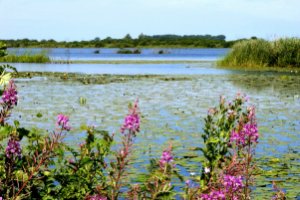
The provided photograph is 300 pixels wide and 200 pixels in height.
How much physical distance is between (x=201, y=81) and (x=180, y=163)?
18.3 meters

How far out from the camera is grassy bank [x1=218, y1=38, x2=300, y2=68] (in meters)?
37.7

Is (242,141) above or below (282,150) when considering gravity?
above

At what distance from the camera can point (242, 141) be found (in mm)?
4441

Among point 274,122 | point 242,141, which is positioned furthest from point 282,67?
point 242,141

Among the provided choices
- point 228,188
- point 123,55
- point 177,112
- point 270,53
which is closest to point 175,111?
point 177,112

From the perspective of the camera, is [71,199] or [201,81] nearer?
[71,199]

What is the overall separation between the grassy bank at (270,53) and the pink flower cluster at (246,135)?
111ft

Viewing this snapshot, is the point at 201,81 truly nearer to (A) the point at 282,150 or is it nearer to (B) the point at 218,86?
(B) the point at 218,86

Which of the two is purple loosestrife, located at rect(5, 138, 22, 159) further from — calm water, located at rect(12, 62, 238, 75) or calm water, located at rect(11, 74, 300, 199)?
calm water, located at rect(12, 62, 238, 75)

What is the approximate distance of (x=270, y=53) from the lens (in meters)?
38.1

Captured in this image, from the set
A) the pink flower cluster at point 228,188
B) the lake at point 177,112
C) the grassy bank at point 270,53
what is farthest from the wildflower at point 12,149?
the grassy bank at point 270,53

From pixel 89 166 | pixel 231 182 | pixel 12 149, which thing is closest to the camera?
pixel 12 149

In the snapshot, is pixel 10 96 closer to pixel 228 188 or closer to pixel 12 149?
pixel 12 149

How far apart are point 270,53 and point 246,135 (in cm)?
3456
